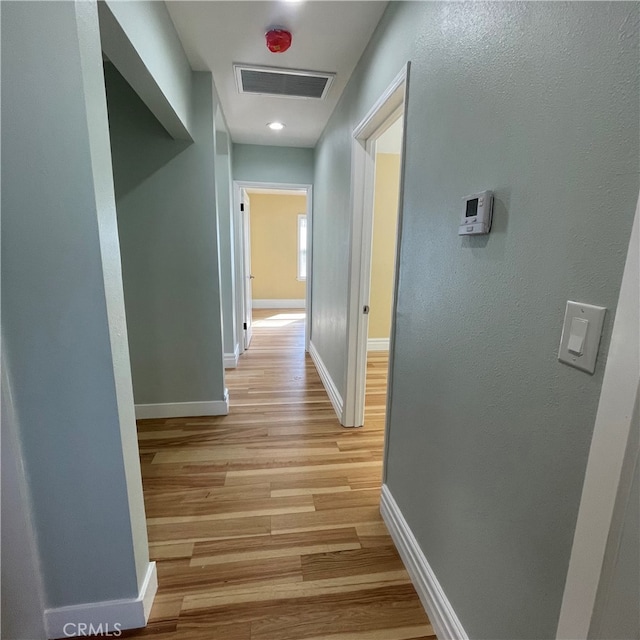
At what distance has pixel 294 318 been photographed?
653 centimetres

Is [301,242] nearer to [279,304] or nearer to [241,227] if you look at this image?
[279,304]

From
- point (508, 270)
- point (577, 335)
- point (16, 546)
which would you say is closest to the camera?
point (577, 335)

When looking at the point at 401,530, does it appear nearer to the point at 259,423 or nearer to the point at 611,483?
the point at 611,483

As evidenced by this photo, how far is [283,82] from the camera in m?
2.32

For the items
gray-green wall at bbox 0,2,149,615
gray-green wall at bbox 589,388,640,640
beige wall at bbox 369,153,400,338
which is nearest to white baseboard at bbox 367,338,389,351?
beige wall at bbox 369,153,400,338

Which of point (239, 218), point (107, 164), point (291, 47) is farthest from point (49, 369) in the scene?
point (239, 218)

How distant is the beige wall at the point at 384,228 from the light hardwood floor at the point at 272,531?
5.95 ft

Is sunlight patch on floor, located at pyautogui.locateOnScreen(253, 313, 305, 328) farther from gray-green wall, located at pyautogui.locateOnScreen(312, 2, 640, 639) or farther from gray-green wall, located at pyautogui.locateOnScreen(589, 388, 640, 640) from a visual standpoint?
gray-green wall, located at pyautogui.locateOnScreen(589, 388, 640, 640)

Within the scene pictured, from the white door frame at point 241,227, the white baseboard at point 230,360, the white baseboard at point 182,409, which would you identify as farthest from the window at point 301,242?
the white baseboard at point 182,409

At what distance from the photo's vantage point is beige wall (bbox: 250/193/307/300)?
7.02 meters

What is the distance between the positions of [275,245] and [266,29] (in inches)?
218

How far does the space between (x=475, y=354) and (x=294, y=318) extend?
222 inches

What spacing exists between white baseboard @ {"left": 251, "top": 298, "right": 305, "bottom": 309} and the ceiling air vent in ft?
16.9

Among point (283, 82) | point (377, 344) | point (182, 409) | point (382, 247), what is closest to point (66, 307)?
point (182, 409)
